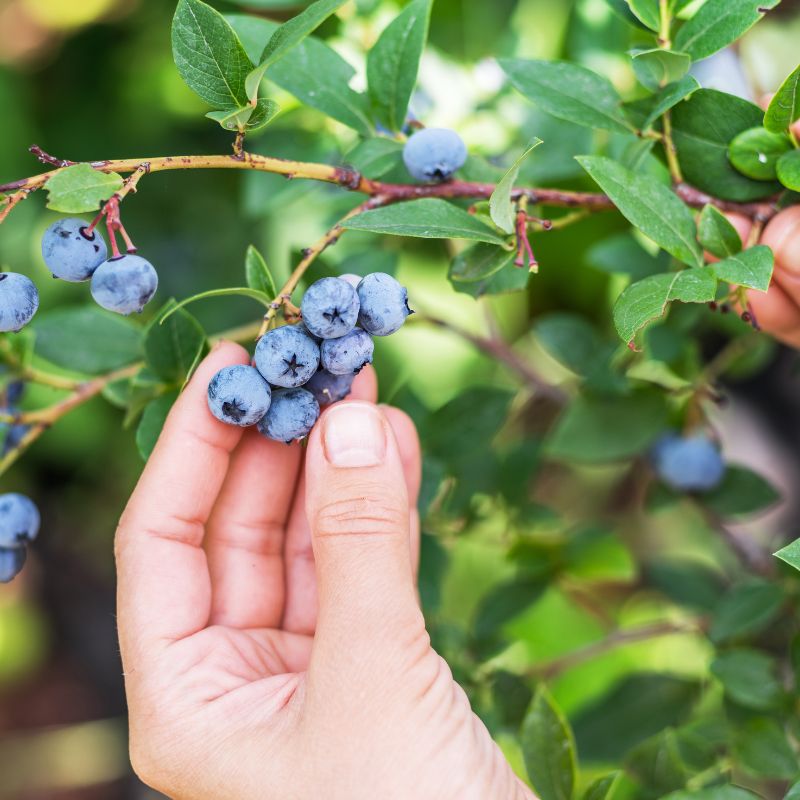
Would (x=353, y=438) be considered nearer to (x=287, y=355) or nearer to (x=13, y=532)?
(x=287, y=355)

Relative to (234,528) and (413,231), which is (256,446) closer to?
(234,528)

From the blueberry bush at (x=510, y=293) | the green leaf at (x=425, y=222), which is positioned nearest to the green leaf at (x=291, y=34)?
the blueberry bush at (x=510, y=293)

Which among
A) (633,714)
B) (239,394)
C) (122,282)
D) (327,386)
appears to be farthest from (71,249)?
(633,714)

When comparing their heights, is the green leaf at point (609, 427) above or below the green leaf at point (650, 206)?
below

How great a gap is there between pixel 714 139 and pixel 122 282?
0.73 metres

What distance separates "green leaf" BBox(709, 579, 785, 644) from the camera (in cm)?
142

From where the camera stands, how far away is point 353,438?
1017mm

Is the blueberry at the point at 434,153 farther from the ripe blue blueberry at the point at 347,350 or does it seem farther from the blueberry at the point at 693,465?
the blueberry at the point at 693,465

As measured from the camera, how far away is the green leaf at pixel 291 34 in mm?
864

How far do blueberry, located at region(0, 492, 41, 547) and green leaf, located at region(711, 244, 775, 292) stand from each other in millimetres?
943

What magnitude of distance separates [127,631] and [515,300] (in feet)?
5.53

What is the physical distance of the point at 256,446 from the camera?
1219 millimetres

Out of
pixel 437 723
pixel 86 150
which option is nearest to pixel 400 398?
pixel 437 723

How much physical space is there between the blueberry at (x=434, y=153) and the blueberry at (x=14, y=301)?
47 cm
